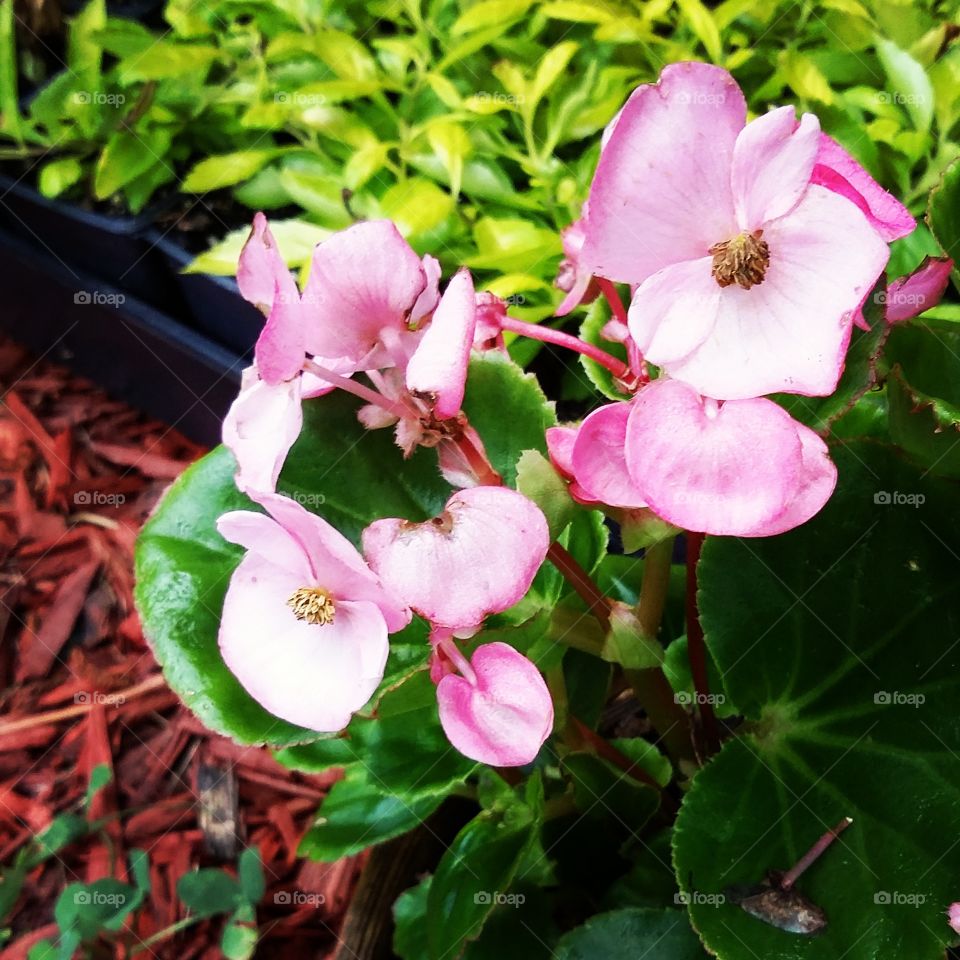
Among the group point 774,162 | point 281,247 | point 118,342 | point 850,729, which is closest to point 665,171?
point 774,162

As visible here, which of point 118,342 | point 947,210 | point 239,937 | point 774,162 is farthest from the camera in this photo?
point 118,342

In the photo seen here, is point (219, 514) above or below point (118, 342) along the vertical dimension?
above

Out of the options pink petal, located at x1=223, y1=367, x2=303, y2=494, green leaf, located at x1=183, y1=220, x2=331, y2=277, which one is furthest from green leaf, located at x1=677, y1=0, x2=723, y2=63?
pink petal, located at x1=223, y1=367, x2=303, y2=494

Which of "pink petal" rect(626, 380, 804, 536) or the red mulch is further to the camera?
the red mulch

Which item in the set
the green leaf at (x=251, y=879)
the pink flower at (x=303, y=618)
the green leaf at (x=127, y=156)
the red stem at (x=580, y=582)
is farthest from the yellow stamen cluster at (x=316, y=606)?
the green leaf at (x=127, y=156)

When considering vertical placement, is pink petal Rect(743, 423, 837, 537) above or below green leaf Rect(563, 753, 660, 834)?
above

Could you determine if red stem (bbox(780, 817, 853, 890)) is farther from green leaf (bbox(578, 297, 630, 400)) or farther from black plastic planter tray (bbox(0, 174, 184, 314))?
black plastic planter tray (bbox(0, 174, 184, 314))

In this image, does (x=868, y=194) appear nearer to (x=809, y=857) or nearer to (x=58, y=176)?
(x=809, y=857)

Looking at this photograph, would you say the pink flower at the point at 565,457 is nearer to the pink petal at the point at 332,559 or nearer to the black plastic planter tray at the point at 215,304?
the pink petal at the point at 332,559
